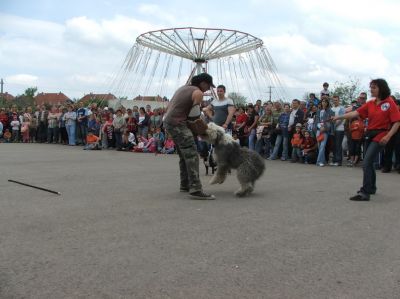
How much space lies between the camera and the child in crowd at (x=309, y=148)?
13.7 metres

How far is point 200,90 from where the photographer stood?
7.45 metres

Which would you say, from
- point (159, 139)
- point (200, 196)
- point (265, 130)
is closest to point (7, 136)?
point (159, 139)

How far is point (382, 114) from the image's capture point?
7656mm

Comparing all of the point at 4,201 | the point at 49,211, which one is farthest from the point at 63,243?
the point at 4,201

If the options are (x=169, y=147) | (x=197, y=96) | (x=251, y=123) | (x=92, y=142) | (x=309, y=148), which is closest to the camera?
(x=197, y=96)

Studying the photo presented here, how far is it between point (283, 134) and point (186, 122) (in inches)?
298

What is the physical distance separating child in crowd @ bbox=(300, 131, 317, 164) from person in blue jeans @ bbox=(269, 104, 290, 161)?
769 millimetres

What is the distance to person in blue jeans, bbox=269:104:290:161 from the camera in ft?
47.7

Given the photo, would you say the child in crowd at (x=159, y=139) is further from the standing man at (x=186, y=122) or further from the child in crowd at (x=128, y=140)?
the standing man at (x=186, y=122)

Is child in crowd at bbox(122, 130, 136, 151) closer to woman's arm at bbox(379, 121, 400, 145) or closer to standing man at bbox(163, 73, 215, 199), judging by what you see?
standing man at bbox(163, 73, 215, 199)

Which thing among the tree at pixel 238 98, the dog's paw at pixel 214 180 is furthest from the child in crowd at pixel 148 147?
the dog's paw at pixel 214 180

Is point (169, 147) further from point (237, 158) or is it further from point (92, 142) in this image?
point (237, 158)

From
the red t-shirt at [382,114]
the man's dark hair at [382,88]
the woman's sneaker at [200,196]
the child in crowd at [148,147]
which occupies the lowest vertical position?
the woman's sneaker at [200,196]

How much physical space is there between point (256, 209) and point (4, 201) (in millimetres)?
3599
